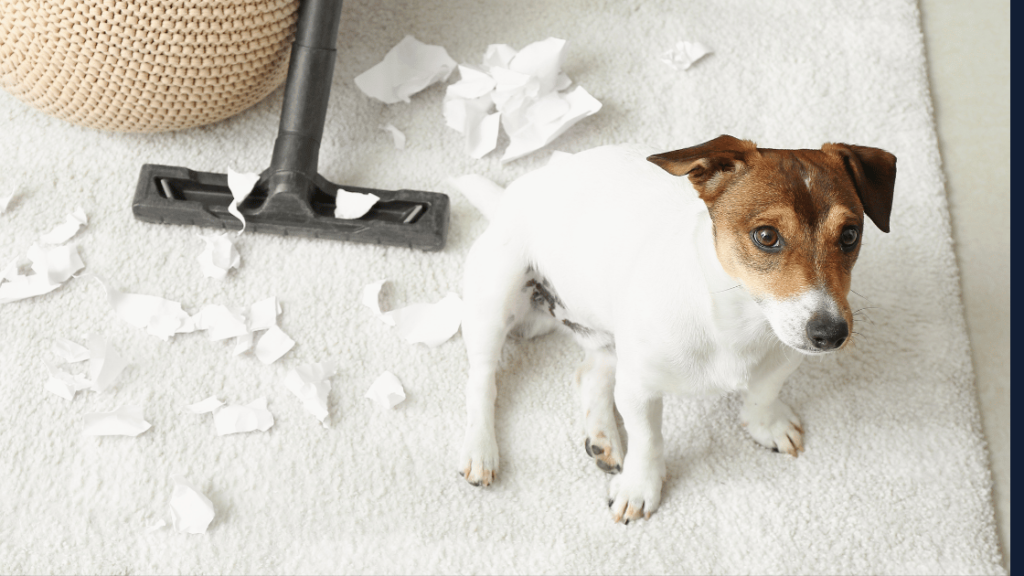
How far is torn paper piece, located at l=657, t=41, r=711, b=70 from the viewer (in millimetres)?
2113

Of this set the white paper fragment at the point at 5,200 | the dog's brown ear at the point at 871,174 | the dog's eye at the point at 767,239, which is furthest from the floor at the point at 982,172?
the white paper fragment at the point at 5,200

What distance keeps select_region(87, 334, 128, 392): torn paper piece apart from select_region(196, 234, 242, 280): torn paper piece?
0.26m

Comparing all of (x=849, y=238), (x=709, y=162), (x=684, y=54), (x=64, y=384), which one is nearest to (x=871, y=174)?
(x=849, y=238)

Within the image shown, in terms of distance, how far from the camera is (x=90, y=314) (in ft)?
5.83

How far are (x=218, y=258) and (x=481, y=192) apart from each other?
635 mm

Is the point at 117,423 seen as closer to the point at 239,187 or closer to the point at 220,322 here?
the point at 220,322

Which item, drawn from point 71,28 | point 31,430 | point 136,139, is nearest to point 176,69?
point 71,28

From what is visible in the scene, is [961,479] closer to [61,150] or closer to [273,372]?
[273,372]

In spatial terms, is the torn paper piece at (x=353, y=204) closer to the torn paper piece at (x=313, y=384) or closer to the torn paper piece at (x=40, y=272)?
the torn paper piece at (x=313, y=384)

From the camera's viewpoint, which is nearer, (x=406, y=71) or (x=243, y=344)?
(x=243, y=344)

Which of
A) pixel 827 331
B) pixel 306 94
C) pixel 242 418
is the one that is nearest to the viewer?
pixel 827 331

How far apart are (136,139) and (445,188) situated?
785mm

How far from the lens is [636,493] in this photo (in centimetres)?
156

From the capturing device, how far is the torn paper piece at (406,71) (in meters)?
2.05
